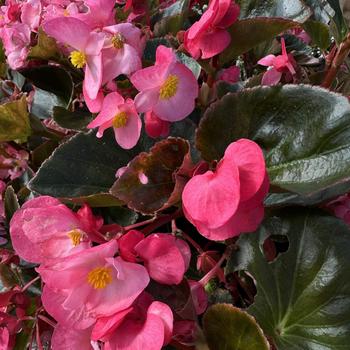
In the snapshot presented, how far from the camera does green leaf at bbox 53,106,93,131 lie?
0.63 meters

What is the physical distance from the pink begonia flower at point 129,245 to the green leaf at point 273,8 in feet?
1.24

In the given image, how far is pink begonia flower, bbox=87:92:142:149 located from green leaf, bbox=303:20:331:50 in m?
0.33

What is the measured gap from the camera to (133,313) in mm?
451

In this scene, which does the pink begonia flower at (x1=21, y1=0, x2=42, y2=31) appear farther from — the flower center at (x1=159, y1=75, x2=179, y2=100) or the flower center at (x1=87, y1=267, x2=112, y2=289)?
the flower center at (x1=87, y1=267, x2=112, y2=289)

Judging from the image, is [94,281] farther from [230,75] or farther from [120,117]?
[230,75]

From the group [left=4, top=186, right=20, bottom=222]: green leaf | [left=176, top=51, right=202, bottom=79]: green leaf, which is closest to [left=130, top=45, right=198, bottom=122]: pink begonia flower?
[left=176, top=51, right=202, bottom=79]: green leaf

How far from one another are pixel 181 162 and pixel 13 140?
318 millimetres

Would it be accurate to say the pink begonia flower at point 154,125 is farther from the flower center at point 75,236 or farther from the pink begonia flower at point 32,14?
the pink begonia flower at point 32,14

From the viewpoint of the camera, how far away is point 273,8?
75cm

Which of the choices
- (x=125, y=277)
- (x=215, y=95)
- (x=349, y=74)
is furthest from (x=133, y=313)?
(x=349, y=74)

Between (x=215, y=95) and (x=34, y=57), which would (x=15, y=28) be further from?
(x=215, y=95)

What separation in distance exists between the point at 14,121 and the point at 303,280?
373 millimetres

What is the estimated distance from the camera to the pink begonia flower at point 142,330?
0.42m

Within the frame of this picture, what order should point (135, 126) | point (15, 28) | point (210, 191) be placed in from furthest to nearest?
point (15, 28) → point (135, 126) → point (210, 191)
